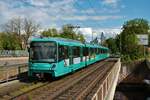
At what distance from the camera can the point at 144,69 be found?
257 ft

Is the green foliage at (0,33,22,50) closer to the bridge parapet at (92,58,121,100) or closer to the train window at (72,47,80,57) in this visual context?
the train window at (72,47,80,57)

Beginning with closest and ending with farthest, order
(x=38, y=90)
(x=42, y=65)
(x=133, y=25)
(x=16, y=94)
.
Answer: (x=16, y=94) → (x=38, y=90) → (x=42, y=65) → (x=133, y=25)

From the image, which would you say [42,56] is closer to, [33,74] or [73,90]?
[33,74]

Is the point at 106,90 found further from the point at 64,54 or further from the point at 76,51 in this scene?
the point at 76,51

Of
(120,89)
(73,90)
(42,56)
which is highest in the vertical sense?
(42,56)

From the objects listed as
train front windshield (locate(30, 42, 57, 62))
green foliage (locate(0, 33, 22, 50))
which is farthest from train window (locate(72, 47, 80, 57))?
green foliage (locate(0, 33, 22, 50))

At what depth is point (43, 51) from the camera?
22109 millimetres

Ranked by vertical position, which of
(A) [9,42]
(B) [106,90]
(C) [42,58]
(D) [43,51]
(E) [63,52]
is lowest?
(B) [106,90]

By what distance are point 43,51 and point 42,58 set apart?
17.8 inches

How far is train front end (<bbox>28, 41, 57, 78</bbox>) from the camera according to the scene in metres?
22.0

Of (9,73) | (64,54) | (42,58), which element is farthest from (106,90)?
(9,73)

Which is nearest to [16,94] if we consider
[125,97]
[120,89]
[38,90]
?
[38,90]

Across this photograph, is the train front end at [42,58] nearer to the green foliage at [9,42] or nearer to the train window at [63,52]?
the train window at [63,52]

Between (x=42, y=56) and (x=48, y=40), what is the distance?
110 cm
